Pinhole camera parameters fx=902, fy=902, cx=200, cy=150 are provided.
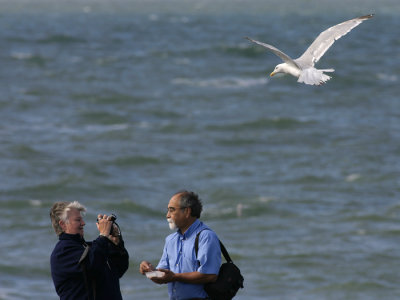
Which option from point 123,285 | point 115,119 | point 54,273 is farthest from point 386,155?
point 54,273

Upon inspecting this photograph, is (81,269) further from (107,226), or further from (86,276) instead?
(107,226)

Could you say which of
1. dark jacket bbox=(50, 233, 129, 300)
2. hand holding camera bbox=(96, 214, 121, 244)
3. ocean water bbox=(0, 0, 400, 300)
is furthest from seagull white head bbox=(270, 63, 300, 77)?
ocean water bbox=(0, 0, 400, 300)

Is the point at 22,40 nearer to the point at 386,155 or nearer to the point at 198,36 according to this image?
the point at 198,36

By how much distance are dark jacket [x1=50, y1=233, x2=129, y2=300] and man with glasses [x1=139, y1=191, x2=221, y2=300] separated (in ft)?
0.80

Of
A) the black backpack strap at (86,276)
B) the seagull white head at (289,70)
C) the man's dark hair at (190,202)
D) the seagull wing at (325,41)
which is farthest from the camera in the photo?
the seagull wing at (325,41)

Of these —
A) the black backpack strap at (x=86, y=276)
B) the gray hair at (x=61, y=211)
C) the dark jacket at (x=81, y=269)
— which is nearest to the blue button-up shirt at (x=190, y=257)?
the dark jacket at (x=81, y=269)

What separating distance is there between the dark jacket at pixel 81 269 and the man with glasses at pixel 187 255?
0.80 ft

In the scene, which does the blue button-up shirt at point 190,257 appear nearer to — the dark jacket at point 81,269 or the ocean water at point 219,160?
the dark jacket at point 81,269

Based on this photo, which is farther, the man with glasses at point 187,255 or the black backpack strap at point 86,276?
the man with glasses at point 187,255

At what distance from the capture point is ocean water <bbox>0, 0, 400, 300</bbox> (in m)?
16.1

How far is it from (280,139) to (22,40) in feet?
112

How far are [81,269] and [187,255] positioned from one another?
712mm

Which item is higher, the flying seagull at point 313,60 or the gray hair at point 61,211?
the flying seagull at point 313,60

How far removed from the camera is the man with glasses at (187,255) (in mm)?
5758
